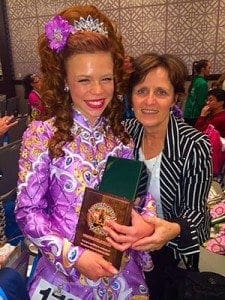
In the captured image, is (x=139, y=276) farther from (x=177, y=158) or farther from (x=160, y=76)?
(x=160, y=76)

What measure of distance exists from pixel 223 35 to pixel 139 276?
17.5ft

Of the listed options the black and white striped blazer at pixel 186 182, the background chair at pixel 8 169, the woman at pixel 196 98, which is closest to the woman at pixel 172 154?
the black and white striped blazer at pixel 186 182

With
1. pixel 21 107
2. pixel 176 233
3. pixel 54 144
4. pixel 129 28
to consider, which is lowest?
pixel 21 107

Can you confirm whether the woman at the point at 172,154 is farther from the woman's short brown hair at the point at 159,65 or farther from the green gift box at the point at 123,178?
the green gift box at the point at 123,178

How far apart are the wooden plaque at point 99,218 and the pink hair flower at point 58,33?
49 centimetres

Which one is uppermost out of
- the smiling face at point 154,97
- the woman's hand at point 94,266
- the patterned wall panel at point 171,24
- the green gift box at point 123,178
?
the patterned wall panel at point 171,24

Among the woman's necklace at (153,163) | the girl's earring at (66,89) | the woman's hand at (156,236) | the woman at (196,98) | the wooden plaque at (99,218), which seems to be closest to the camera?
the wooden plaque at (99,218)

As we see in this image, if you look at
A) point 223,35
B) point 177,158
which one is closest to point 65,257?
point 177,158

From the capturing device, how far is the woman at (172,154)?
4.26 feet

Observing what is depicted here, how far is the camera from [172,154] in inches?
53.3

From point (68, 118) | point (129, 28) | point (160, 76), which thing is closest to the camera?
point (68, 118)

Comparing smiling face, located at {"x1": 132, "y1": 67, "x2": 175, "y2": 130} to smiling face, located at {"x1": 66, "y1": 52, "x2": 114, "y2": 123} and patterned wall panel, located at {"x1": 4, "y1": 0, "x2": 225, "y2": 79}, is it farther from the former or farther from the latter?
patterned wall panel, located at {"x1": 4, "y1": 0, "x2": 225, "y2": 79}

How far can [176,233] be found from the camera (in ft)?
3.96

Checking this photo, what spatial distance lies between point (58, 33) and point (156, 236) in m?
0.74
